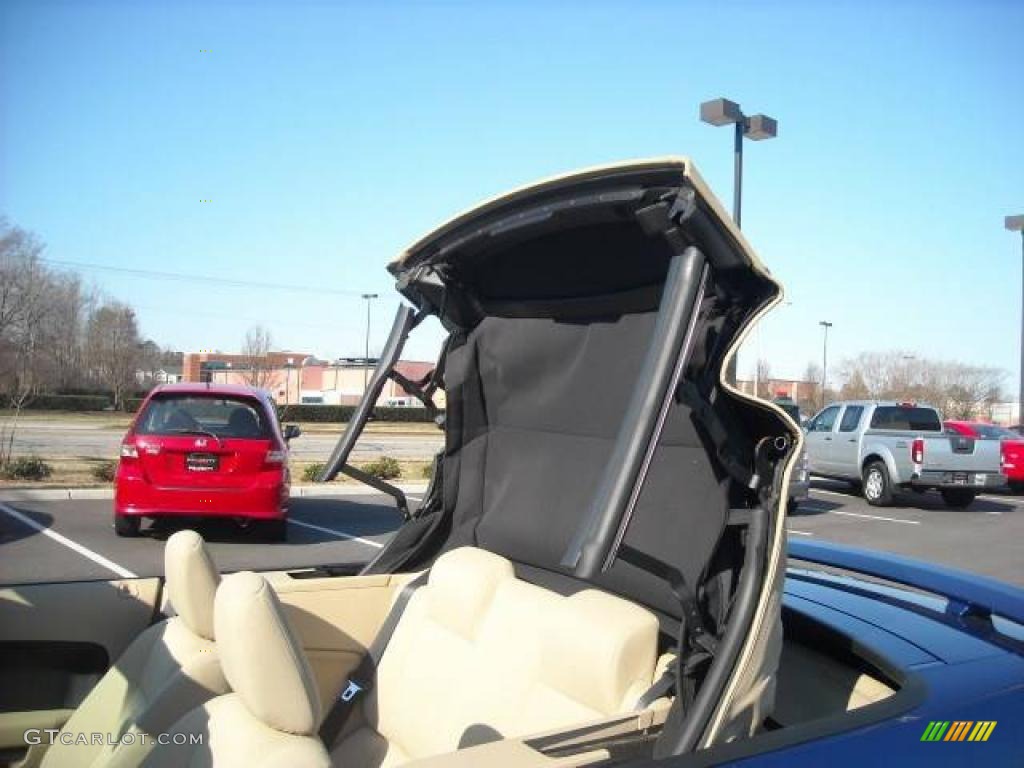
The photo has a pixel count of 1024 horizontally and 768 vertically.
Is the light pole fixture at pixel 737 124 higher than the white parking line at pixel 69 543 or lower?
higher

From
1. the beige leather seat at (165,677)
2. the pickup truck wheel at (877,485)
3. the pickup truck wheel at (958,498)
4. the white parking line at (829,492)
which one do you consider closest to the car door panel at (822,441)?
the white parking line at (829,492)

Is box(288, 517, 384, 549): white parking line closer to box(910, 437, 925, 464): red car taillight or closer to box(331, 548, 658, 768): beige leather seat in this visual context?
box(331, 548, 658, 768): beige leather seat

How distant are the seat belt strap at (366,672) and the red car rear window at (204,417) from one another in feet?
21.7

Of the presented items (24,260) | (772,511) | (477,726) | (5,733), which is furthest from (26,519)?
(772,511)

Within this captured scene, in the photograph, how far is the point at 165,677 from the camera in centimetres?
252

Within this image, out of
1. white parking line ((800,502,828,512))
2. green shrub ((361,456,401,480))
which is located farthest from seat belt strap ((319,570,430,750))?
white parking line ((800,502,828,512))

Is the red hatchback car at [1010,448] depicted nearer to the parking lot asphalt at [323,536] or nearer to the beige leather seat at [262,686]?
the parking lot asphalt at [323,536]

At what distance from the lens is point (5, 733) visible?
2576 millimetres

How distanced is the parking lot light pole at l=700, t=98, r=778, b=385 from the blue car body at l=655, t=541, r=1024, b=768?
1225cm

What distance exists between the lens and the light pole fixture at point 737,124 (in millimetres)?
14352

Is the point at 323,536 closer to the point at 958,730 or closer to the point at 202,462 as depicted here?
the point at 202,462

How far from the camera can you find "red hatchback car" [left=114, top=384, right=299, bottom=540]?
9.13 metres

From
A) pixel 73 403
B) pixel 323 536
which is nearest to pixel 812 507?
pixel 323 536

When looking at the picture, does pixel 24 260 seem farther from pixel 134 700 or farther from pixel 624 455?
pixel 624 455
